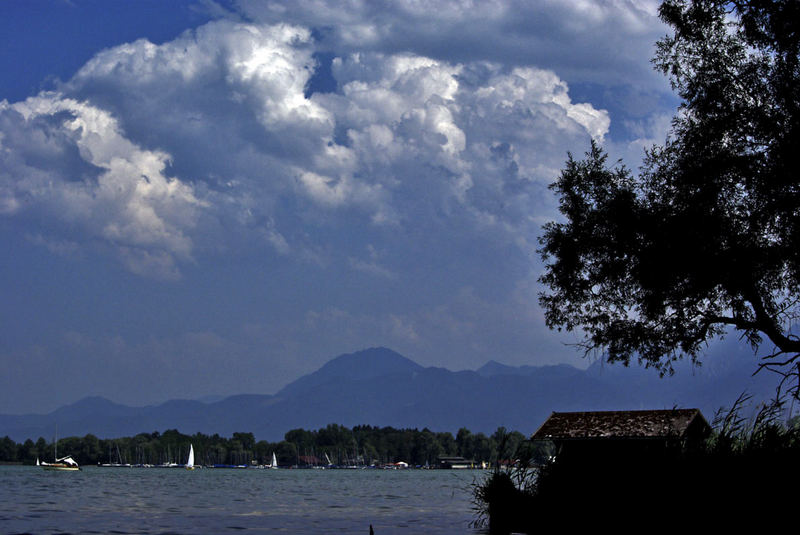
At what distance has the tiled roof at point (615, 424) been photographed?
42.8m

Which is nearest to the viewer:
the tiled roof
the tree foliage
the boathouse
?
the tree foliage

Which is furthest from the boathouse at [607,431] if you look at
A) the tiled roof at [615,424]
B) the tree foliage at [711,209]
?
the tree foliage at [711,209]

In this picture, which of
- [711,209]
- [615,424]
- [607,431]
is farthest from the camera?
[615,424]

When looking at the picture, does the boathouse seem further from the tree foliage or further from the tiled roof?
the tree foliage

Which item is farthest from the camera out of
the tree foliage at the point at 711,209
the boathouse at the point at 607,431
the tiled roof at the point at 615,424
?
the tiled roof at the point at 615,424

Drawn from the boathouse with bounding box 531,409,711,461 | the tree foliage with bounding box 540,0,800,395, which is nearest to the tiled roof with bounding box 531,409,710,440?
the boathouse with bounding box 531,409,711,461

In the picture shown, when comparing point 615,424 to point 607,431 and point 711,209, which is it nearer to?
point 607,431

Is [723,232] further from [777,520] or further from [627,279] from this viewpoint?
[777,520]

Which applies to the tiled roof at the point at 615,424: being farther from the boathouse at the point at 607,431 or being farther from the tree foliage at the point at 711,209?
the tree foliage at the point at 711,209

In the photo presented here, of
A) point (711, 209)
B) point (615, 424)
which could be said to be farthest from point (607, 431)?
point (711, 209)

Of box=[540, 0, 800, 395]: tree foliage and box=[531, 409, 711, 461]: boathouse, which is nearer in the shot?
box=[540, 0, 800, 395]: tree foliage

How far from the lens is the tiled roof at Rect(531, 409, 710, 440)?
4278 cm

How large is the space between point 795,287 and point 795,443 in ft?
18.7

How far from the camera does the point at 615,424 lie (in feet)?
147
